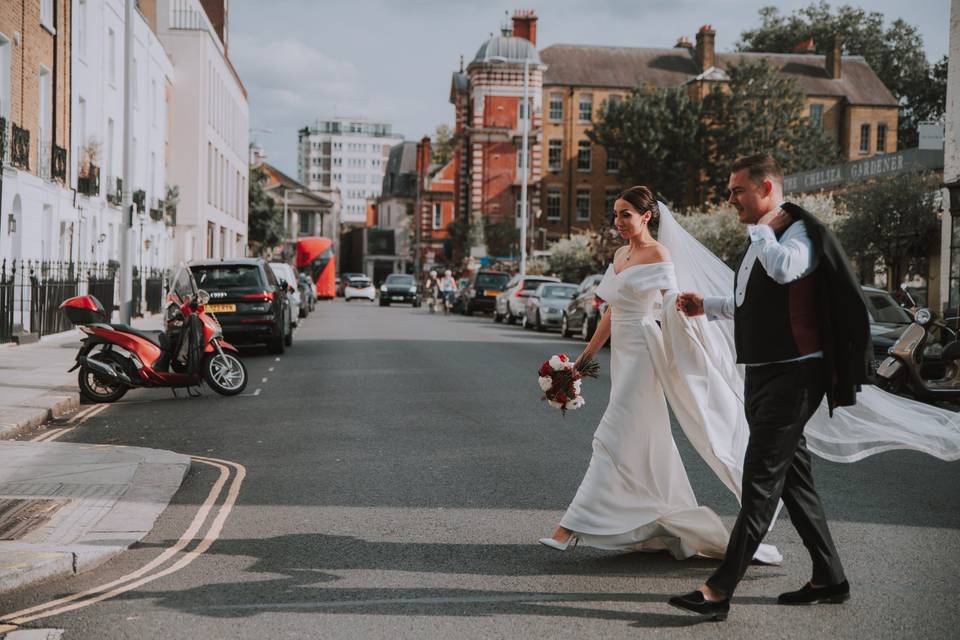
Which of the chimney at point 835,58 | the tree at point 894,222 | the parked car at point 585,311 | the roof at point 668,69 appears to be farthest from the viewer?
the roof at point 668,69

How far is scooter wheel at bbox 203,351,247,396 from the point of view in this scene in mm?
14328

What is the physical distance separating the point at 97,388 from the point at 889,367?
10262mm

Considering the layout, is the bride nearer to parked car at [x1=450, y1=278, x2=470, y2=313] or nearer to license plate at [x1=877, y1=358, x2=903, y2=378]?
license plate at [x1=877, y1=358, x2=903, y2=378]

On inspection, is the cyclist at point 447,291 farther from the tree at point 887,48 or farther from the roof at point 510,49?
the tree at point 887,48

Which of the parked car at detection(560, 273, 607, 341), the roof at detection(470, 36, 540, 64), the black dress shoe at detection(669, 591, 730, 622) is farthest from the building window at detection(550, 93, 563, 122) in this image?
the black dress shoe at detection(669, 591, 730, 622)

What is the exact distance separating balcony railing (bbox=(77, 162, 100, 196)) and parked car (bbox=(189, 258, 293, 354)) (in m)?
11.3

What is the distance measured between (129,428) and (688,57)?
7464 cm

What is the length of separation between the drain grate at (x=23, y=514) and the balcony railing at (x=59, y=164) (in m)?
22.0

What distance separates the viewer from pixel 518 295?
37000mm

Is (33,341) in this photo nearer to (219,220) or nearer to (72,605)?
(72,605)

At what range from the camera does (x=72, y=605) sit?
5090 mm

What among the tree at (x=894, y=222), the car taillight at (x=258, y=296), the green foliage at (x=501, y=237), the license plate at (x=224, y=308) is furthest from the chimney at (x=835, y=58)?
the license plate at (x=224, y=308)

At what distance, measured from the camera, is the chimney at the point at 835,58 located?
254 ft

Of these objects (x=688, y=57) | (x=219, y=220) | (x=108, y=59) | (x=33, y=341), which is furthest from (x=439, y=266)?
(x=33, y=341)
